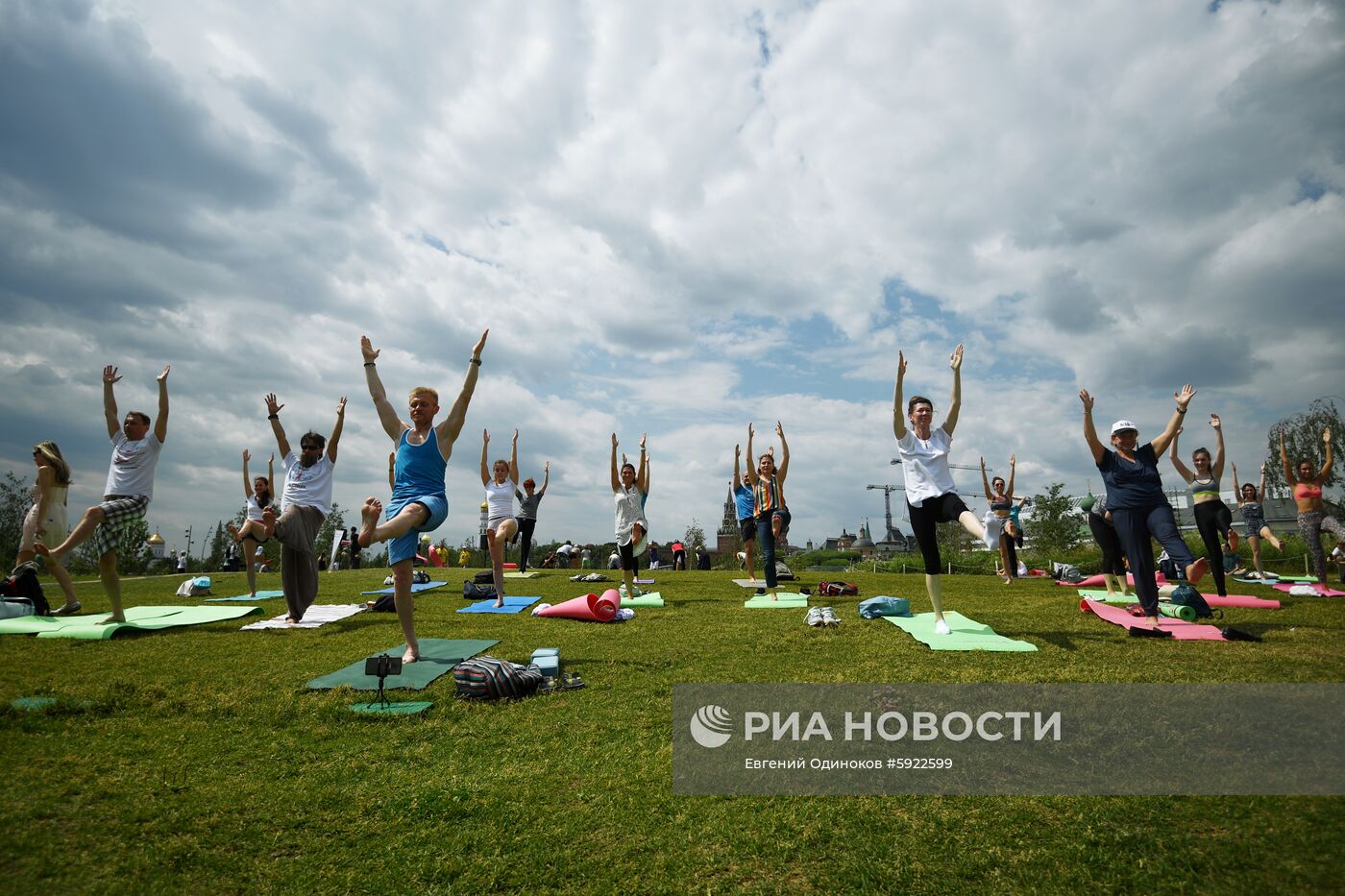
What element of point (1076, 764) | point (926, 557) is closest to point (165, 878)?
point (1076, 764)

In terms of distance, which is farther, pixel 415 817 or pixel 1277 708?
pixel 1277 708

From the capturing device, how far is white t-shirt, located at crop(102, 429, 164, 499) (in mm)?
8391

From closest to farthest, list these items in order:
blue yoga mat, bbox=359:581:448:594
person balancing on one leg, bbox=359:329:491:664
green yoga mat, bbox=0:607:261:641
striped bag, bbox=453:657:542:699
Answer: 1. striped bag, bbox=453:657:542:699
2. person balancing on one leg, bbox=359:329:491:664
3. green yoga mat, bbox=0:607:261:641
4. blue yoga mat, bbox=359:581:448:594

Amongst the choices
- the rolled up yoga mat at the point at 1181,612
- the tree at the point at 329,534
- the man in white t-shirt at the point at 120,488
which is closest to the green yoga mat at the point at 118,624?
the man in white t-shirt at the point at 120,488

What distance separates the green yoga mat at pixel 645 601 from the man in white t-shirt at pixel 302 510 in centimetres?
485

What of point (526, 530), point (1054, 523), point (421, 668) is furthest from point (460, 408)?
point (1054, 523)

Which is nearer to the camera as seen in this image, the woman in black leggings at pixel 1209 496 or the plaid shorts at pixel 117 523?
the plaid shorts at pixel 117 523

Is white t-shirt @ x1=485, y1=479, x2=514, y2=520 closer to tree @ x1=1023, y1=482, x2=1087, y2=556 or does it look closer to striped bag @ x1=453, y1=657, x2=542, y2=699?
striped bag @ x1=453, y1=657, x2=542, y2=699

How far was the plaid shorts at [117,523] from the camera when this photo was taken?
8006mm

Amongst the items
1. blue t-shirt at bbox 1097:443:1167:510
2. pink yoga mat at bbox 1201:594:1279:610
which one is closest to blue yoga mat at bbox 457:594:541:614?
blue t-shirt at bbox 1097:443:1167:510

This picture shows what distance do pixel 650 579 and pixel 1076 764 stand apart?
1353 centimetres

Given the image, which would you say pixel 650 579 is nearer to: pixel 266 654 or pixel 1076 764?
pixel 266 654

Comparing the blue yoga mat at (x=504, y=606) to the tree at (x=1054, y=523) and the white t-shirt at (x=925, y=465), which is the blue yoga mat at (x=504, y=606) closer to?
the white t-shirt at (x=925, y=465)

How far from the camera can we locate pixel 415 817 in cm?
305
